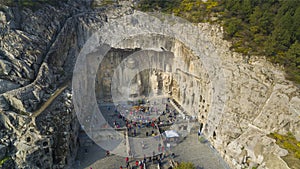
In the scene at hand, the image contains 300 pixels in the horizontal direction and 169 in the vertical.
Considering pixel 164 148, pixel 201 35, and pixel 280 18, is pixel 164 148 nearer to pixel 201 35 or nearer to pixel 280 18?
pixel 201 35

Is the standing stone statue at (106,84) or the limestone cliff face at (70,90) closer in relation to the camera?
the limestone cliff face at (70,90)

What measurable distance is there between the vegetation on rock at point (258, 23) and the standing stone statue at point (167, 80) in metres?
8.42

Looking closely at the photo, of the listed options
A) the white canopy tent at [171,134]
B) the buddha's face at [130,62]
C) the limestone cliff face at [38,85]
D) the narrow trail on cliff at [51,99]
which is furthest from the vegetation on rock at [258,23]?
the narrow trail on cliff at [51,99]

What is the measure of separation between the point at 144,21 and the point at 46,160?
74.1 feet

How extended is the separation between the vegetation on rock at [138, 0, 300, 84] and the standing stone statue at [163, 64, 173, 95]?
27.6ft

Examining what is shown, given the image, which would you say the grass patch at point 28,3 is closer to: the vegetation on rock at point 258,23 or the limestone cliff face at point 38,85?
the limestone cliff face at point 38,85

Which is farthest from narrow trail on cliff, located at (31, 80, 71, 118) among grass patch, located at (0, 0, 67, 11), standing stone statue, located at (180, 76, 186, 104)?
standing stone statue, located at (180, 76, 186, 104)

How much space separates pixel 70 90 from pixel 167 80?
1520cm

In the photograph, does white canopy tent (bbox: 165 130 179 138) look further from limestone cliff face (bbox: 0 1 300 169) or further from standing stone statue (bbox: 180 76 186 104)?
standing stone statue (bbox: 180 76 186 104)

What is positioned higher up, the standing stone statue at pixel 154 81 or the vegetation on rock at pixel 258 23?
the vegetation on rock at pixel 258 23

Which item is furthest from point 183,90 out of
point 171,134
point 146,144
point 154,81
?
point 146,144

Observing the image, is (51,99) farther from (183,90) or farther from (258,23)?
(258,23)

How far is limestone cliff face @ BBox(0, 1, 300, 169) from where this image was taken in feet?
54.8

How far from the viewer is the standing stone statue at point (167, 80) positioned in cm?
3203
